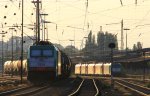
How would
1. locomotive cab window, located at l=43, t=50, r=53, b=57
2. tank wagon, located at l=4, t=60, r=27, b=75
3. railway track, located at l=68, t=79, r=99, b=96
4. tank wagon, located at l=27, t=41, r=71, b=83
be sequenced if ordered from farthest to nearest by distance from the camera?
1. tank wagon, located at l=4, t=60, r=27, b=75
2. locomotive cab window, located at l=43, t=50, r=53, b=57
3. tank wagon, located at l=27, t=41, r=71, b=83
4. railway track, located at l=68, t=79, r=99, b=96

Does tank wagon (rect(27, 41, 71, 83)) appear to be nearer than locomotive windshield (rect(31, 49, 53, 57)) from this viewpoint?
Yes

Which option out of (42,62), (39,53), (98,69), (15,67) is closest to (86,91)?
(42,62)

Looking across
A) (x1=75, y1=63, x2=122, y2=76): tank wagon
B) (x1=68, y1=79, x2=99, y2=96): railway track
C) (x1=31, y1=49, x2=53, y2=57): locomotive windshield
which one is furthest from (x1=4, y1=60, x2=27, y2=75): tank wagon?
(x1=68, y1=79, x2=99, y2=96): railway track

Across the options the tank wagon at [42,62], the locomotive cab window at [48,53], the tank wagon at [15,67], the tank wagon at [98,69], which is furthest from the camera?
the tank wagon at [98,69]

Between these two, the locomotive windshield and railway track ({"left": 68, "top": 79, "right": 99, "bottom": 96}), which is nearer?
railway track ({"left": 68, "top": 79, "right": 99, "bottom": 96})

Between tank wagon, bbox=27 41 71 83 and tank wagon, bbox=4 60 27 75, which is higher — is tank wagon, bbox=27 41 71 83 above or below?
above

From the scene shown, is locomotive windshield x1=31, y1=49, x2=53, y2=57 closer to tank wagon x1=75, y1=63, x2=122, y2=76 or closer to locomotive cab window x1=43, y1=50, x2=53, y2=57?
locomotive cab window x1=43, y1=50, x2=53, y2=57

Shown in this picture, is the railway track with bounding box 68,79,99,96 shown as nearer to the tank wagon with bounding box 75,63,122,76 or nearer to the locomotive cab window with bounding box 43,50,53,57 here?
the locomotive cab window with bounding box 43,50,53,57

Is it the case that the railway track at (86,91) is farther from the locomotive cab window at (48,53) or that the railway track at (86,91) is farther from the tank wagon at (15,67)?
the tank wagon at (15,67)

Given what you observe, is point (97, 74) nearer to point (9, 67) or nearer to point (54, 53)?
point (9, 67)

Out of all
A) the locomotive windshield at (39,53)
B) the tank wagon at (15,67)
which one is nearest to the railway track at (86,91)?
the locomotive windshield at (39,53)

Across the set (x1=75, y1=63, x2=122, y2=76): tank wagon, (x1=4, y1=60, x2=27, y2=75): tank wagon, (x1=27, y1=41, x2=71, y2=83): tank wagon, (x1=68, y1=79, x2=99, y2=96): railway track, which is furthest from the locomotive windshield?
(x1=4, y1=60, x2=27, y2=75): tank wagon

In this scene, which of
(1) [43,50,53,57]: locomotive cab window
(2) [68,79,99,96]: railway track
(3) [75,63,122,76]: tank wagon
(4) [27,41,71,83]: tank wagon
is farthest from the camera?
(3) [75,63,122,76]: tank wagon

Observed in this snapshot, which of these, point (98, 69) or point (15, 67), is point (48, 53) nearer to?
point (15, 67)
